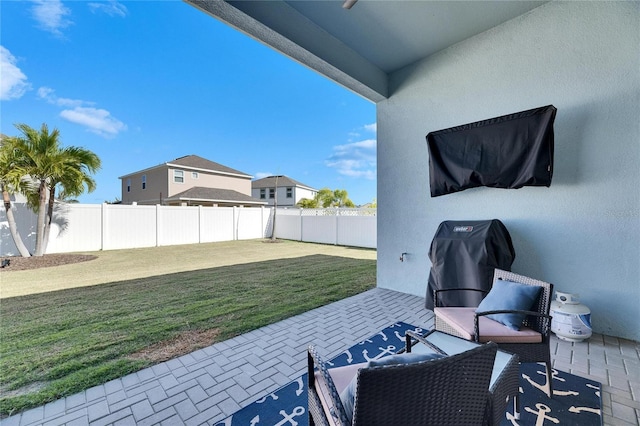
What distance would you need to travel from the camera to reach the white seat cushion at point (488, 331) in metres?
2.00

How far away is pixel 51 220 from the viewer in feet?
27.8

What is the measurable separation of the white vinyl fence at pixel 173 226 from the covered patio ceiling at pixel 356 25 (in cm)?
739

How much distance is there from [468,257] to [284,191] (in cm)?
2907

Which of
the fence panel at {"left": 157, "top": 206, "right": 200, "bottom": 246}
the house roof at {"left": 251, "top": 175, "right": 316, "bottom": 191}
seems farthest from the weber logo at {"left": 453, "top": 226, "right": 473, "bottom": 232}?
the house roof at {"left": 251, "top": 175, "right": 316, "bottom": 191}

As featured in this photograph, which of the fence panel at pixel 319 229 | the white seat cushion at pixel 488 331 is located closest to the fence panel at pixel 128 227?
the fence panel at pixel 319 229

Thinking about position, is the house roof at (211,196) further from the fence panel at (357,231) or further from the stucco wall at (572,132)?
the stucco wall at (572,132)

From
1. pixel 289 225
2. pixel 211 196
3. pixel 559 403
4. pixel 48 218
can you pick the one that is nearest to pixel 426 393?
pixel 559 403

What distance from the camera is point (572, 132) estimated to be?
3.13 meters

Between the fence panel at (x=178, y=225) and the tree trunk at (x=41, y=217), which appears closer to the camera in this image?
the tree trunk at (x=41, y=217)

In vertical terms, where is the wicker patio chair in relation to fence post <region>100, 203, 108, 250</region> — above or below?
below

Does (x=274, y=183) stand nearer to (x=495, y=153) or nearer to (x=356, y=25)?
(x=356, y=25)

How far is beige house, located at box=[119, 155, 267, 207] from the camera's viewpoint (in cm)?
1722

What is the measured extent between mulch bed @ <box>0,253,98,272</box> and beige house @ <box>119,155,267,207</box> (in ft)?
27.6

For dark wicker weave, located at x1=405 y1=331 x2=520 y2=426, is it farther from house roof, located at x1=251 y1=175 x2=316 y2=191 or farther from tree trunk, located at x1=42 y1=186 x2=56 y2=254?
house roof, located at x1=251 y1=175 x2=316 y2=191
